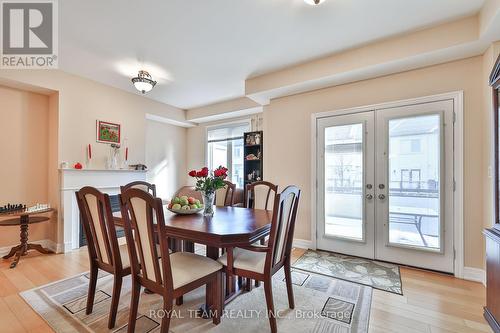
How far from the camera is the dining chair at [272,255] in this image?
1.70 m

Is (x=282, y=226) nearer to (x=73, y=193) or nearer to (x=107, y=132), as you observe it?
(x=73, y=193)

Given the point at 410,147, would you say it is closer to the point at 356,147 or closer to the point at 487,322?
the point at 356,147

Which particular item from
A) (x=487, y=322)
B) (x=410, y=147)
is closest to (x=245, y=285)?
(x=487, y=322)

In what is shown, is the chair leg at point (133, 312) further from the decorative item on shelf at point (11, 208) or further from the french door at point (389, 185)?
the decorative item on shelf at point (11, 208)

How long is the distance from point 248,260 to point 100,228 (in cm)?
117

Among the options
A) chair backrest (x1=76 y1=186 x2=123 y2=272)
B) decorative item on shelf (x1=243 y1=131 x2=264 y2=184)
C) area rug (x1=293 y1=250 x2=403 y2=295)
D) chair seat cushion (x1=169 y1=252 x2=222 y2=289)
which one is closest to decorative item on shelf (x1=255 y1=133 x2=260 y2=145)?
decorative item on shelf (x1=243 y1=131 x2=264 y2=184)

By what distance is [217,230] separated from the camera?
173 cm

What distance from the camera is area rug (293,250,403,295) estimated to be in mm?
2475

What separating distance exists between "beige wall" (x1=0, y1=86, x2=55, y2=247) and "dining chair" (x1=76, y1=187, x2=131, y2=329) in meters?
2.36

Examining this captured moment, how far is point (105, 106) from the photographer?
403 cm

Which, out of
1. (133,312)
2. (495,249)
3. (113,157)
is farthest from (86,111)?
(495,249)

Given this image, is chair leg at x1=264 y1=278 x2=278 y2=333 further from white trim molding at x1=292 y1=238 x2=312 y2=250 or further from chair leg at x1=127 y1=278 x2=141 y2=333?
white trim molding at x1=292 y1=238 x2=312 y2=250

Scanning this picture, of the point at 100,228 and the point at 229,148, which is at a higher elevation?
the point at 229,148

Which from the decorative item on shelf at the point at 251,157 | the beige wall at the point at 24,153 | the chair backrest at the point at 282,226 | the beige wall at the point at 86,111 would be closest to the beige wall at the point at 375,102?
the decorative item on shelf at the point at 251,157
